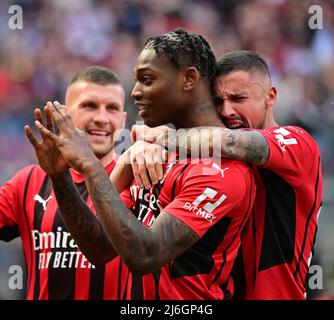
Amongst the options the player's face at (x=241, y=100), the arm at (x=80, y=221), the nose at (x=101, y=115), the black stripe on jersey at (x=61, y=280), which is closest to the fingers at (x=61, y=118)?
the arm at (x=80, y=221)

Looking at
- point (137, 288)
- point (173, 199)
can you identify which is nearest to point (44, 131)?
point (173, 199)

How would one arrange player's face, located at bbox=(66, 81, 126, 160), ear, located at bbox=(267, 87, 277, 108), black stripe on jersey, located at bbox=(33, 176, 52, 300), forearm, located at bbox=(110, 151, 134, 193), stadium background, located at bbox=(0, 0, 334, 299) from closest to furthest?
forearm, located at bbox=(110, 151, 134, 193) → ear, located at bbox=(267, 87, 277, 108) → black stripe on jersey, located at bbox=(33, 176, 52, 300) → player's face, located at bbox=(66, 81, 126, 160) → stadium background, located at bbox=(0, 0, 334, 299)

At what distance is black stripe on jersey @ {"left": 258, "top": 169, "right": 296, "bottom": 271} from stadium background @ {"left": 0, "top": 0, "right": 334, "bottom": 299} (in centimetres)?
426

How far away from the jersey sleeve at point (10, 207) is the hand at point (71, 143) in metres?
1.66

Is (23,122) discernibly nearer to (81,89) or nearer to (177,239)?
(81,89)

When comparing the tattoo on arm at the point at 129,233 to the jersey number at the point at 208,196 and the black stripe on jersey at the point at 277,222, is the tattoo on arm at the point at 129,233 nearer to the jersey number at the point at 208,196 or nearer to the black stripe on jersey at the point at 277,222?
the jersey number at the point at 208,196

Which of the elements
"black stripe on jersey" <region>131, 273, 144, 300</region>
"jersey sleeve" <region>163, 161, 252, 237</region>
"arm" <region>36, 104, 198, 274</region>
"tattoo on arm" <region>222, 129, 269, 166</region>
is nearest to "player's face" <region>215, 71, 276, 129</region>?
"tattoo on arm" <region>222, 129, 269, 166</region>

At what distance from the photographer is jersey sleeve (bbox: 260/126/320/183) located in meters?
2.66

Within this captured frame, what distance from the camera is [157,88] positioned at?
8.79 feet

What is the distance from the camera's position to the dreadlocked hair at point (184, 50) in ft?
8.91

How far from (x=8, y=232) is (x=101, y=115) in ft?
3.07

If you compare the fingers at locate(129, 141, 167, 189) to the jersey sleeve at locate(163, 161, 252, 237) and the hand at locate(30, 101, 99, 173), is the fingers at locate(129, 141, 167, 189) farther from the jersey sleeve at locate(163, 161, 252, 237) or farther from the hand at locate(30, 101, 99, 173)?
the hand at locate(30, 101, 99, 173)

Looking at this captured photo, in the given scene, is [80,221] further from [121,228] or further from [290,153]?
A: [290,153]
